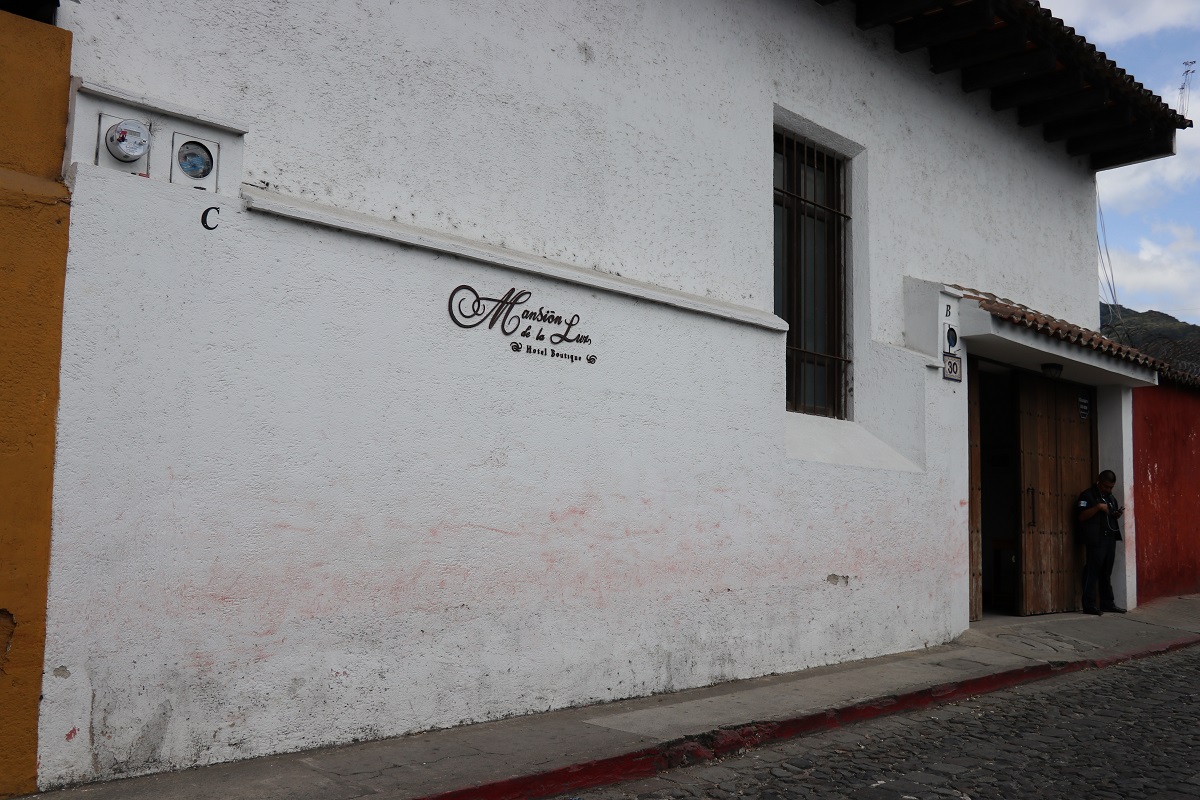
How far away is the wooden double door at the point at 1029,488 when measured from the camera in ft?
36.9

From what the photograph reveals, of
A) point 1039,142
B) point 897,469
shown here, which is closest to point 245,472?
point 897,469

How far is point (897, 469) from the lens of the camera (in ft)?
29.2

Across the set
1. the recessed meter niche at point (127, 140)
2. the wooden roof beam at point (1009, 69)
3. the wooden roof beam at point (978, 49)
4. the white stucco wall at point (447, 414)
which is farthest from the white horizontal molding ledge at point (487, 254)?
the wooden roof beam at point (1009, 69)

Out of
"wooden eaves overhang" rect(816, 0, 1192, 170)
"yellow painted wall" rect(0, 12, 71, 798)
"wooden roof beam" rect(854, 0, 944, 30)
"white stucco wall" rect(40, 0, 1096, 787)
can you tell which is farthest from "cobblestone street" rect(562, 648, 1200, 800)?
"wooden eaves overhang" rect(816, 0, 1192, 170)

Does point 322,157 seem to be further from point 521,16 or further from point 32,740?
point 32,740

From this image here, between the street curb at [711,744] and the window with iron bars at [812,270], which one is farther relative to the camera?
the window with iron bars at [812,270]

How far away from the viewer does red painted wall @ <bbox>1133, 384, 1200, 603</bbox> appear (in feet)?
41.9

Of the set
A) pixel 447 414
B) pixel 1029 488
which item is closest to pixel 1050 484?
pixel 1029 488

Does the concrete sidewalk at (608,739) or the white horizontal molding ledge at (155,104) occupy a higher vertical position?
the white horizontal molding ledge at (155,104)

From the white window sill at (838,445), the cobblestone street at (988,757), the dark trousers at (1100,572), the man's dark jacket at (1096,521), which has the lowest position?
the cobblestone street at (988,757)

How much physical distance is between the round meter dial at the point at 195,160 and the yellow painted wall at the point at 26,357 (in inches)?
21.5

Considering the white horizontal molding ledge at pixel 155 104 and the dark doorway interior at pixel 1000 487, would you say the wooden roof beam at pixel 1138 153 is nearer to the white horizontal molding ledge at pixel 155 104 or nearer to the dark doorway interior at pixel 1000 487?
the dark doorway interior at pixel 1000 487

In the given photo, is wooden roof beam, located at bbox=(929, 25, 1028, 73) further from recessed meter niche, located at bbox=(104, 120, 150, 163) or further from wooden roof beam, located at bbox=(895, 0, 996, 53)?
recessed meter niche, located at bbox=(104, 120, 150, 163)

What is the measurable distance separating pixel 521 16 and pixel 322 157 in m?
1.75
